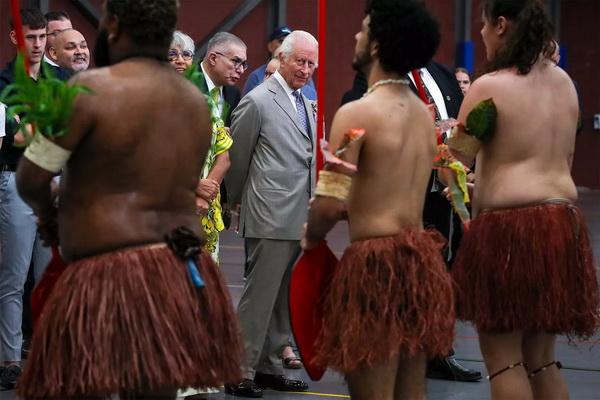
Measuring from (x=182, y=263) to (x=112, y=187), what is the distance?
1.11ft

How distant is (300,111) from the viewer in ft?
22.2

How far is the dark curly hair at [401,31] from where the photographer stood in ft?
14.3

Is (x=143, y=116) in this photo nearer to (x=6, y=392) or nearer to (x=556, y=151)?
(x=556, y=151)

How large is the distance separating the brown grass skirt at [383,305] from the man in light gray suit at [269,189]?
2.12 m

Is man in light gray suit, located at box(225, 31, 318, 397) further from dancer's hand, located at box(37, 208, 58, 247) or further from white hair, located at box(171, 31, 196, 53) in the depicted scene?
dancer's hand, located at box(37, 208, 58, 247)

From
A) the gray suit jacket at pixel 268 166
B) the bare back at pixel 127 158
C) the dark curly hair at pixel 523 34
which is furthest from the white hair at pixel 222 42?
the bare back at pixel 127 158

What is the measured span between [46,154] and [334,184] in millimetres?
980

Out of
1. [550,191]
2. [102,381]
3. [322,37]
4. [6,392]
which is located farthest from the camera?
[6,392]

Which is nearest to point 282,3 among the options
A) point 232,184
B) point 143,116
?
point 232,184

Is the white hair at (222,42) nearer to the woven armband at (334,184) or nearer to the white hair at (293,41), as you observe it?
the white hair at (293,41)

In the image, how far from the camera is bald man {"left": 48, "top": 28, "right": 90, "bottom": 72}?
7.21 meters

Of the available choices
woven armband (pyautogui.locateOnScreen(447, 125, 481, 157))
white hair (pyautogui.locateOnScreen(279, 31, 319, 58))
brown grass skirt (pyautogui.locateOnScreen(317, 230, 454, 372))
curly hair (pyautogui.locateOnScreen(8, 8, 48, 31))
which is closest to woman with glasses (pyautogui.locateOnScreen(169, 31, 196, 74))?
white hair (pyautogui.locateOnScreen(279, 31, 319, 58))

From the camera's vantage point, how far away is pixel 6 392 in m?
6.34

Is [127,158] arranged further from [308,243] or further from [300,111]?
[300,111]
